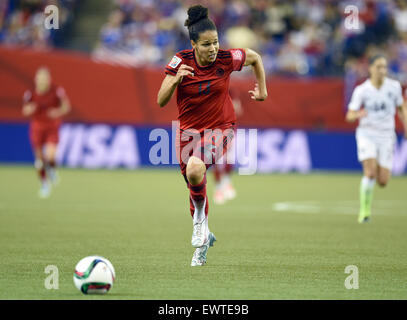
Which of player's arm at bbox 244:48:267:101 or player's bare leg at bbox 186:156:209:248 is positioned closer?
player's bare leg at bbox 186:156:209:248

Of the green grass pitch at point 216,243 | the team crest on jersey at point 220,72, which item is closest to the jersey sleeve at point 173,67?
the team crest on jersey at point 220,72

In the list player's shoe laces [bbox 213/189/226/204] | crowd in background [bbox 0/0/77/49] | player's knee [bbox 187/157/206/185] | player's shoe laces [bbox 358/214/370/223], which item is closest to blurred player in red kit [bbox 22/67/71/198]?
player's shoe laces [bbox 213/189/226/204]

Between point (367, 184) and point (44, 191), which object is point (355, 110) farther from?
point (44, 191)

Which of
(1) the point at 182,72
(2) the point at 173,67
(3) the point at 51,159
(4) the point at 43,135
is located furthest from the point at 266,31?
(1) the point at 182,72

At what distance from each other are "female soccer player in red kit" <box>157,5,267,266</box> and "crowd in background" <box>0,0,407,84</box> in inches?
723

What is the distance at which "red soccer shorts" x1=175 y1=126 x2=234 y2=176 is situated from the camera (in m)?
9.36

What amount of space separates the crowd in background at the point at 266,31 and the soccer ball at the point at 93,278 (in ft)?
68.2

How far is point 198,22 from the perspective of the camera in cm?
909

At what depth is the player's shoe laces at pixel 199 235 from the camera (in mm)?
9188

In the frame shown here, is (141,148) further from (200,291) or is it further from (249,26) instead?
(200,291)

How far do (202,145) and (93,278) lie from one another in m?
2.50

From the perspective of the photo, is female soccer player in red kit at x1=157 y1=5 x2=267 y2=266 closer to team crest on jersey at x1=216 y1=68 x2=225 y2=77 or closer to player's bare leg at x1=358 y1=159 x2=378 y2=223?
team crest on jersey at x1=216 y1=68 x2=225 y2=77

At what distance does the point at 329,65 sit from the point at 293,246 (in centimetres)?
1831

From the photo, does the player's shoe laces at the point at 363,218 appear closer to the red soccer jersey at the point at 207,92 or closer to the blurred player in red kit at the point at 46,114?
the red soccer jersey at the point at 207,92
